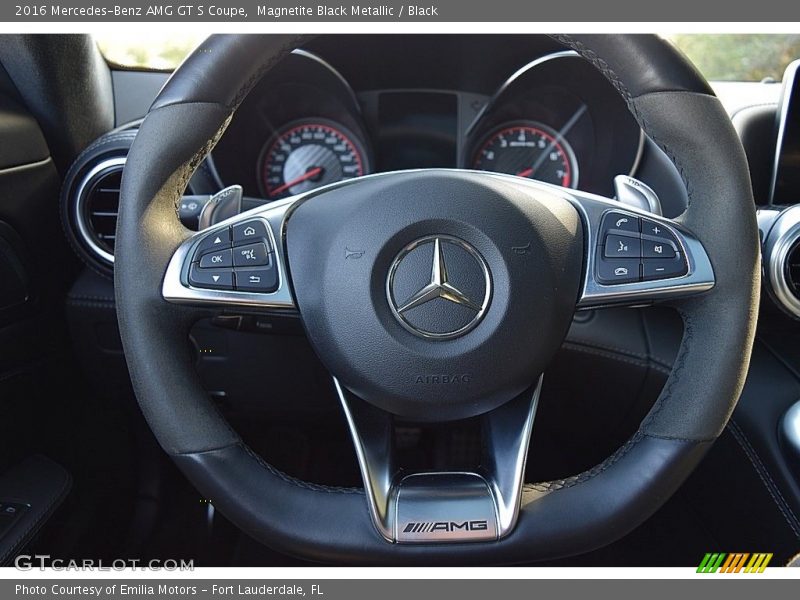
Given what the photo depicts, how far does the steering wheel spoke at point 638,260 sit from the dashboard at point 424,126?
0.70 meters

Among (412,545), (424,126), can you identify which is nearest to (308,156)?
(424,126)

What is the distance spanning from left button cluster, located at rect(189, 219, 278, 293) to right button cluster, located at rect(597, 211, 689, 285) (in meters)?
0.39

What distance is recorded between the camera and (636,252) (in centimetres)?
89

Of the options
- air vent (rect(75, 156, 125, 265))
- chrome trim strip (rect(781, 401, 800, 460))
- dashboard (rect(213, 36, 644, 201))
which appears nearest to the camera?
chrome trim strip (rect(781, 401, 800, 460))

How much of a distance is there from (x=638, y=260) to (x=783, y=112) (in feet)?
2.32

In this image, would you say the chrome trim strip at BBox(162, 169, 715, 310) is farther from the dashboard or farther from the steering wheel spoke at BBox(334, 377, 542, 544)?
the dashboard

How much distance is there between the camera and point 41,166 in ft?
4.43

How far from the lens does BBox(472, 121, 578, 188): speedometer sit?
168 cm

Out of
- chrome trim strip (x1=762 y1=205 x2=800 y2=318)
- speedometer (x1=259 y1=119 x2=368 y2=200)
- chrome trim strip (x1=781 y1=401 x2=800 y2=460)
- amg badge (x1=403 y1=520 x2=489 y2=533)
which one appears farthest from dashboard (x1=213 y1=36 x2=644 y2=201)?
amg badge (x1=403 y1=520 x2=489 y2=533)

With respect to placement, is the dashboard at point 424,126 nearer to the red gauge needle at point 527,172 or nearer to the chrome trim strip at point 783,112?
the red gauge needle at point 527,172

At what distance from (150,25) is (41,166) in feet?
1.14

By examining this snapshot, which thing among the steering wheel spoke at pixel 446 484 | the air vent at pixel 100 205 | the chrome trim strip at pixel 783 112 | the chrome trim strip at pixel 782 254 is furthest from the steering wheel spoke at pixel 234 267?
the chrome trim strip at pixel 783 112

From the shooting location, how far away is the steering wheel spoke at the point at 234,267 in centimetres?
86
